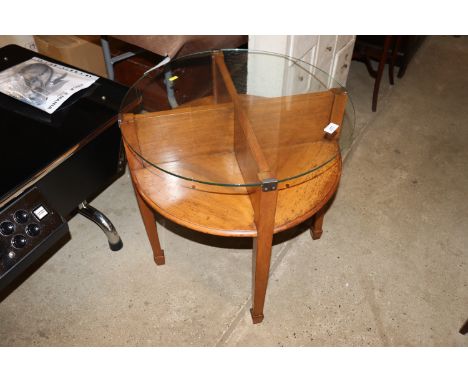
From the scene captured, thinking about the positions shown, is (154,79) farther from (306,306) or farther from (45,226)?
(306,306)

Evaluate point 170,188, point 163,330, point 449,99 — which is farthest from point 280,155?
point 449,99

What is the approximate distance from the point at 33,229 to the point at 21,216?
47 mm

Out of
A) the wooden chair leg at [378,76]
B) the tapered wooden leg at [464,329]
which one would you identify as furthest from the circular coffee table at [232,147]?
the wooden chair leg at [378,76]

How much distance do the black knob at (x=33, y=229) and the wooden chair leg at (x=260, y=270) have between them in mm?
610

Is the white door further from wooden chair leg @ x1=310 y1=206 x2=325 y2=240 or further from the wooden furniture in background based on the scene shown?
wooden chair leg @ x1=310 y1=206 x2=325 y2=240

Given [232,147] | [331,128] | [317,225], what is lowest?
[317,225]

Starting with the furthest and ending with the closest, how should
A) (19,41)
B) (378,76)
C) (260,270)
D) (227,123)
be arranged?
1. (378,76)
2. (19,41)
3. (227,123)
4. (260,270)

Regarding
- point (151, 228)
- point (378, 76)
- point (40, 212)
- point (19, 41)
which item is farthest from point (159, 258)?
point (378, 76)

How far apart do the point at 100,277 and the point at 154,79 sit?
2.67 feet

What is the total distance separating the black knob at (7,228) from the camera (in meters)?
1.07

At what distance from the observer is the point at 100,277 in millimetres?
1604

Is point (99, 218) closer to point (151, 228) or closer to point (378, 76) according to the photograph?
point (151, 228)

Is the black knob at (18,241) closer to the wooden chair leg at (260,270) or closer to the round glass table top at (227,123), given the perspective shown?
the round glass table top at (227,123)

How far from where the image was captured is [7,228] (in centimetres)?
108
